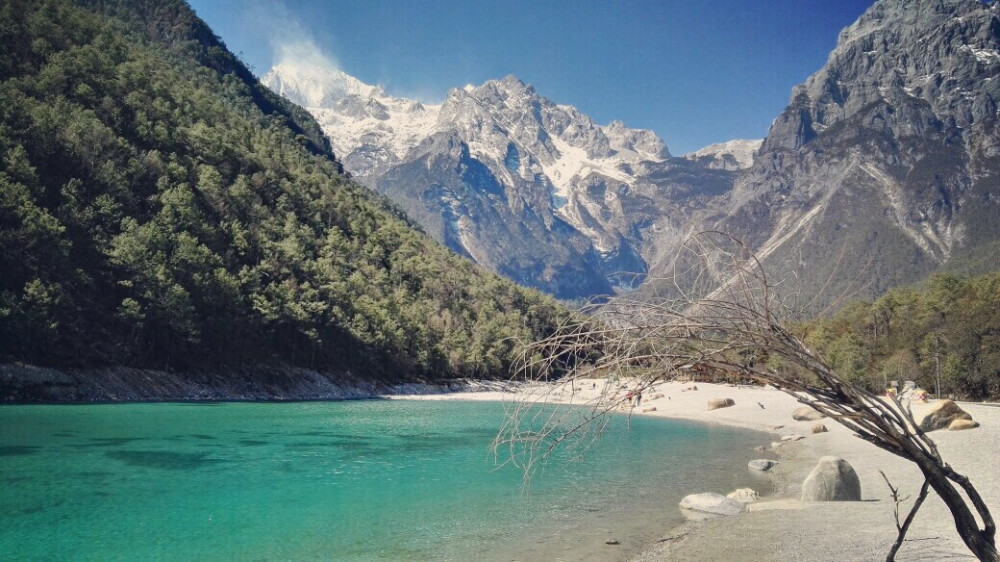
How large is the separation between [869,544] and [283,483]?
57.1 ft

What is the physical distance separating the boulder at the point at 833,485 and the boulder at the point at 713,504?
2.25m

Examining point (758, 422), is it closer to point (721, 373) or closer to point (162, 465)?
point (162, 465)

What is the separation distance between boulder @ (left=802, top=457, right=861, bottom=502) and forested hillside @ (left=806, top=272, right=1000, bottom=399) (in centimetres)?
3840

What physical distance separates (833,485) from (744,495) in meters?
2.54

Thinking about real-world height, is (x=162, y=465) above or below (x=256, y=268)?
below

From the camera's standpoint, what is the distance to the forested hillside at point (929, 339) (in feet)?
179

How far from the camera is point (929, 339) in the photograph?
59906mm

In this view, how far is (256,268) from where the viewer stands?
7631 centimetres

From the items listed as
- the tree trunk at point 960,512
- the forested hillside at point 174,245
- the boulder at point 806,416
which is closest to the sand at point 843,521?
the tree trunk at point 960,512

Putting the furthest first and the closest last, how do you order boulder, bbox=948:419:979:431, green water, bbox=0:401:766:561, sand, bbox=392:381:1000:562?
boulder, bbox=948:419:979:431 → green water, bbox=0:401:766:561 → sand, bbox=392:381:1000:562

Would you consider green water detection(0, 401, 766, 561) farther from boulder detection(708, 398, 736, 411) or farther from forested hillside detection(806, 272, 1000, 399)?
forested hillside detection(806, 272, 1000, 399)

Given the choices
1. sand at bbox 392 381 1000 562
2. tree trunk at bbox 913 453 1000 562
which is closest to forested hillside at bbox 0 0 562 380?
sand at bbox 392 381 1000 562

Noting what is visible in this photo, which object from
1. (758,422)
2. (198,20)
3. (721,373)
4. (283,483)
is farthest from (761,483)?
(198,20)

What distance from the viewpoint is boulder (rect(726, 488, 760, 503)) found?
17953mm
